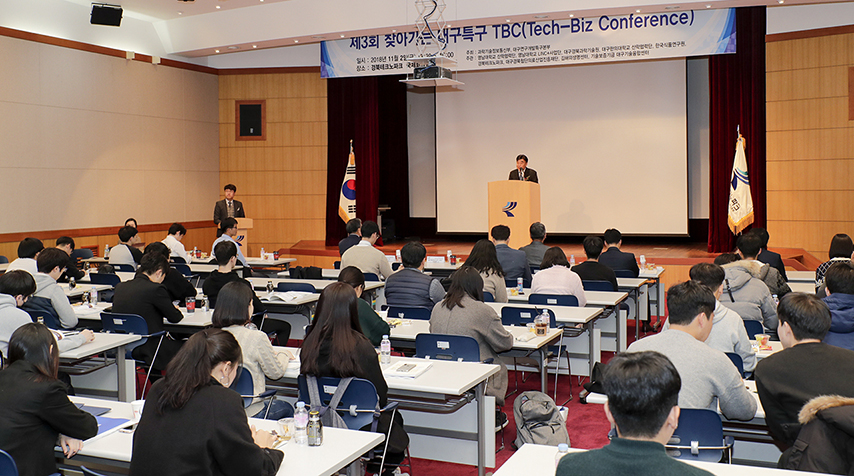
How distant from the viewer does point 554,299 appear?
5.92 meters

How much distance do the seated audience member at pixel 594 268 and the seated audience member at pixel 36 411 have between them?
4.87 metres

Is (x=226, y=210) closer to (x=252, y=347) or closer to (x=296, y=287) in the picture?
(x=296, y=287)

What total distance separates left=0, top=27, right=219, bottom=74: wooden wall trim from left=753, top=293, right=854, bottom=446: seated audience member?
10.6 m

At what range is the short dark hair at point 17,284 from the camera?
14.6 feet

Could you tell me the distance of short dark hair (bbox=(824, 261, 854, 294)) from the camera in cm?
376

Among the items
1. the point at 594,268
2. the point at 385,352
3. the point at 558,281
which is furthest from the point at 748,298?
the point at 385,352

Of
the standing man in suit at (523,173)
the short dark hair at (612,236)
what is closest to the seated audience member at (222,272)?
the short dark hair at (612,236)

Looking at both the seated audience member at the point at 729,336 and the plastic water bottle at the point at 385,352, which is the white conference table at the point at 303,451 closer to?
the plastic water bottle at the point at 385,352

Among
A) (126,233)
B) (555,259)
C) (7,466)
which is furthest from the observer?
(126,233)

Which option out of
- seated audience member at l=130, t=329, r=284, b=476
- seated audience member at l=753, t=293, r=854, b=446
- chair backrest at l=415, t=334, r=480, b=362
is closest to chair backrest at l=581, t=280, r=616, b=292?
chair backrest at l=415, t=334, r=480, b=362

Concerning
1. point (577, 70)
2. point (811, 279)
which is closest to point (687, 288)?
point (811, 279)

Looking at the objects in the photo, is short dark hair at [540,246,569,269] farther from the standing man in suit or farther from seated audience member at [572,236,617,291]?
the standing man in suit

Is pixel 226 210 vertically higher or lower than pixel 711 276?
higher

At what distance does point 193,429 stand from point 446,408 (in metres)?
1.65
